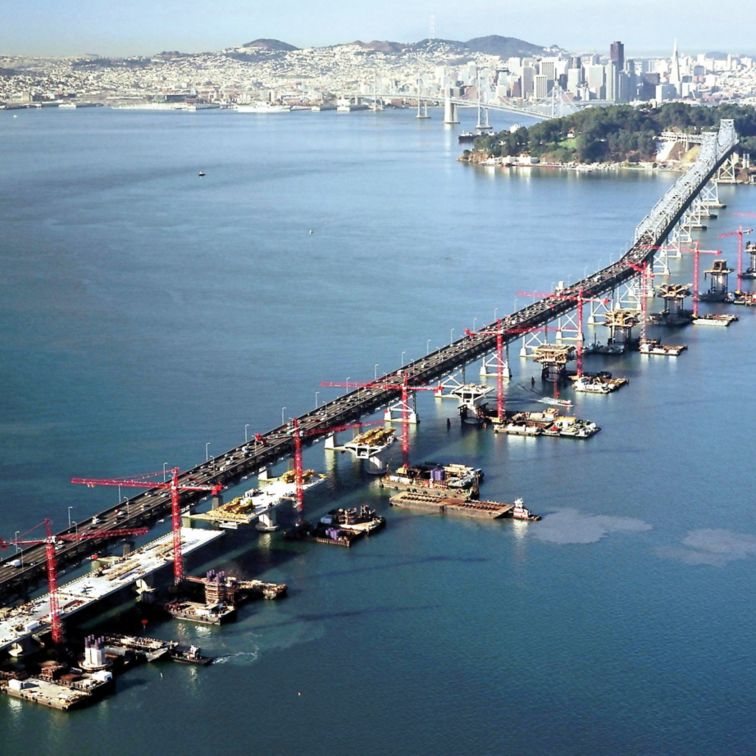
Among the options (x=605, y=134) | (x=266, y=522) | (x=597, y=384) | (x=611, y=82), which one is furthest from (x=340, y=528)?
(x=611, y=82)

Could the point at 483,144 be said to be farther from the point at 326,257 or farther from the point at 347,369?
the point at 347,369

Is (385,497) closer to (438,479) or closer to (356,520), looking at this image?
(438,479)

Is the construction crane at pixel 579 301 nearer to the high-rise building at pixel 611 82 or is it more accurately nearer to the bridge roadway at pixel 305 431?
the bridge roadway at pixel 305 431

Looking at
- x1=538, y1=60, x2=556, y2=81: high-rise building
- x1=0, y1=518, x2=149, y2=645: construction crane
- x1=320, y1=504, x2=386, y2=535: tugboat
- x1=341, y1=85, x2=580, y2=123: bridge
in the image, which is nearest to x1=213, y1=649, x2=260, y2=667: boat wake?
x1=0, y1=518, x2=149, y2=645: construction crane

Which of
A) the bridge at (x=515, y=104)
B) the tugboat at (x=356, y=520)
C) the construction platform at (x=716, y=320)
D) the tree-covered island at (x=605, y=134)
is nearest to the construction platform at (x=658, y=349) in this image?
the construction platform at (x=716, y=320)

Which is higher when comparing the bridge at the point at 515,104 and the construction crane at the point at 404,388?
the bridge at the point at 515,104

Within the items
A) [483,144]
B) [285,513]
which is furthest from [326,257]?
[483,144]
